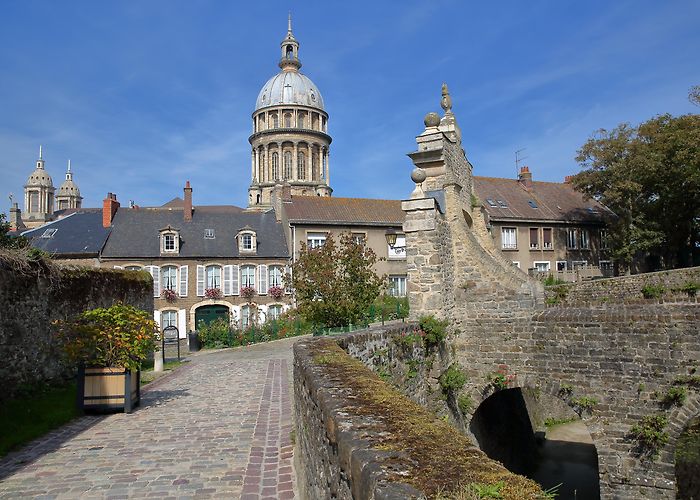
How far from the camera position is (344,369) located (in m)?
5.09

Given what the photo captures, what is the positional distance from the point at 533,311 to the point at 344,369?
626 centimetres

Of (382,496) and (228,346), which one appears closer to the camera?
(382,496)

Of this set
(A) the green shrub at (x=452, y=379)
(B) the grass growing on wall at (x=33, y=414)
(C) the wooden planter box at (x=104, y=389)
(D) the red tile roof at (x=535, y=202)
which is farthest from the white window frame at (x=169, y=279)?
(A) the green shrub at (x=452, y=379)

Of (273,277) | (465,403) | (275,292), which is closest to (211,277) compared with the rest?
(273,277)

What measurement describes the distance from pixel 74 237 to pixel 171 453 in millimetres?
26506

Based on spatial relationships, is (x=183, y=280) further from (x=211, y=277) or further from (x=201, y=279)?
(x=211, y=277)

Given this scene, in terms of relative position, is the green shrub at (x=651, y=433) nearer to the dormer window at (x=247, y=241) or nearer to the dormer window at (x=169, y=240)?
the dormer window at (x=247, y=241)

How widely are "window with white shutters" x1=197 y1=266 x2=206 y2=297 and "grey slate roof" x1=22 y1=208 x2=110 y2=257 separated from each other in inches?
207

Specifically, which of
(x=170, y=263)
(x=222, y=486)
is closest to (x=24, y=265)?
(x=222, y=486)

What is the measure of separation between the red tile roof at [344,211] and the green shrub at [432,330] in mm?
21374

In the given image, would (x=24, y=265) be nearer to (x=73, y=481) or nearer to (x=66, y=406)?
(x=66, y=406)

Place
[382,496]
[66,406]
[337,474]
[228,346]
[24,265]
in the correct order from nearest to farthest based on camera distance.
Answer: [382,496]
[337,474]
[66,406]
[24,265]
[228,346]

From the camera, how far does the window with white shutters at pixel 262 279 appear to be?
30359 millimetres

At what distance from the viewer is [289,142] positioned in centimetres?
5403
